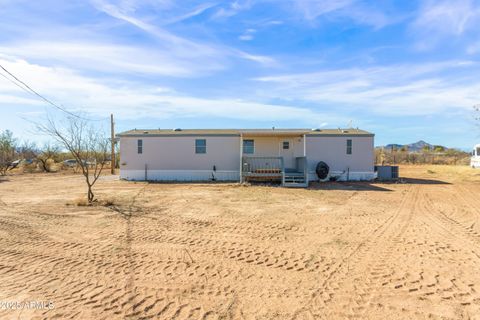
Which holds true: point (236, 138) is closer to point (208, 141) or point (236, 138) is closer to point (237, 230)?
point (208, 141)

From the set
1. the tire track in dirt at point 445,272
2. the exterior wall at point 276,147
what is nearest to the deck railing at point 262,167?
the exterior wall at point 276,147

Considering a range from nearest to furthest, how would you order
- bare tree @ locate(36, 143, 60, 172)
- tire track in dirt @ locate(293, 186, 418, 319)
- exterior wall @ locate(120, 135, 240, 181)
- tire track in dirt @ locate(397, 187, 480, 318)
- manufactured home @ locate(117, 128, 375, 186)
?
tire track in dirt @ locate(293, 186, 418, 319)
tire track in dirt @ locate(397, 187, 480, 318)
manufactured home @ locate(117, 128, 375, 186)
exterior wall @ locate(120, 135, 240, 181)
bare tree @ locate(36, 143, 60, 172)

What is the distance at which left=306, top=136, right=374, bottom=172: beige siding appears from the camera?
53.3ft

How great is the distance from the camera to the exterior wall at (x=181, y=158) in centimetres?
1638

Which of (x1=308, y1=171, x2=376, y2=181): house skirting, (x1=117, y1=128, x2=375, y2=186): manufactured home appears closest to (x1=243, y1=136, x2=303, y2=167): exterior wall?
(x1=117, y1=128, x2=375, y2=186): manufactured home

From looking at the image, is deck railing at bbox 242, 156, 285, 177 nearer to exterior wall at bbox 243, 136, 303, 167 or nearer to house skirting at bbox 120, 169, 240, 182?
exterior wall at bbox 243, 136, 303, 167

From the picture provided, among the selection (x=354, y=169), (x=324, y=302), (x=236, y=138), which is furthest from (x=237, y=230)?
(x=354, y=169)

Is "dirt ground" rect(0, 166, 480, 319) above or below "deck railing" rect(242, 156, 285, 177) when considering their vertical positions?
below

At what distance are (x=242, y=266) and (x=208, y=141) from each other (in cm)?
1242

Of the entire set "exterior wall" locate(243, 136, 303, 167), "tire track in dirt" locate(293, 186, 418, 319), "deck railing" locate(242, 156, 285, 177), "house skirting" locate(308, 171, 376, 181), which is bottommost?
"tire track in dirt" locate(293, 186, 418, 319)

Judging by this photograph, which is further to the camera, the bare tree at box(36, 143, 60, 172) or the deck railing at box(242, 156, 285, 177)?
the bare tree at box(36, 143, 60, 172)

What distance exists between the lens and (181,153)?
54.2ft

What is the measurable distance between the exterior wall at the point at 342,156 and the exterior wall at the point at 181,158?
13.9ft

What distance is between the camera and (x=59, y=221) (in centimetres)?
705
